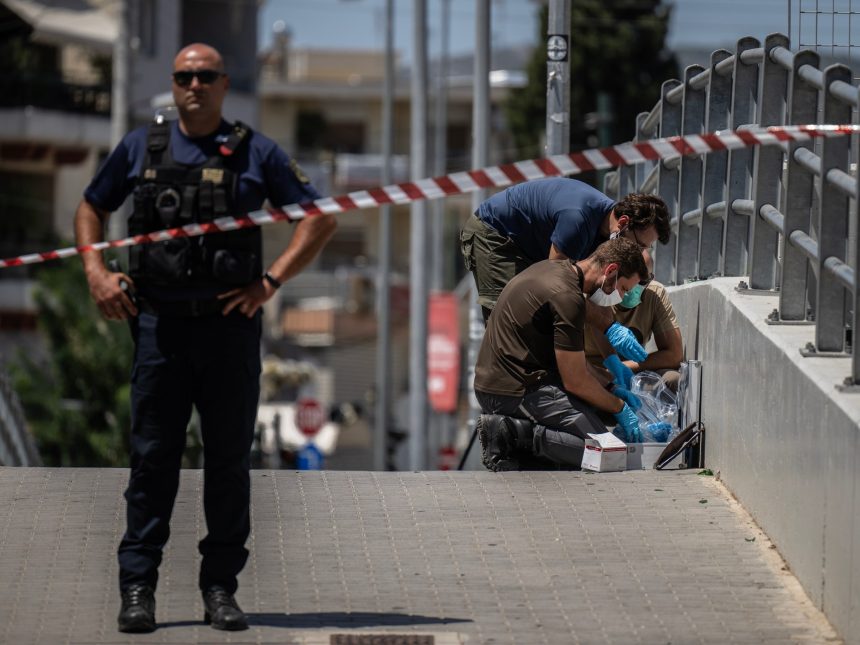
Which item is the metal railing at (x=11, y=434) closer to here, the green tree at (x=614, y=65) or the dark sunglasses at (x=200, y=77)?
the dark sunglasses at (x=200, y=77)

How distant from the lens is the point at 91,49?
39625 millimetres

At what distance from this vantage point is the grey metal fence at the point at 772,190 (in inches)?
271

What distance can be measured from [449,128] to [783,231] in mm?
61421

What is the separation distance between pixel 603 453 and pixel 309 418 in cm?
2391

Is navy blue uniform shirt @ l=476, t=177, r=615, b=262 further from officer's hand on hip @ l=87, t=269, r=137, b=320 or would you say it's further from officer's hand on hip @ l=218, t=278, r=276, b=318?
officer's hand on hip @ l=87, t=269, r=137, b=320

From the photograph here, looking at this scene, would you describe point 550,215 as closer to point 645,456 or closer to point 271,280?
point 645,456

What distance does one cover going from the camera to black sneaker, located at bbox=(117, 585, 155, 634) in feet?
20.1

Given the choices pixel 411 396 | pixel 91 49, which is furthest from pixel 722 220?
pixel 91 49

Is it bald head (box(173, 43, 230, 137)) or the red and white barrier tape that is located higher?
bald head (box(173, 43, 230, 137))

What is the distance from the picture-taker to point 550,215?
9484mm

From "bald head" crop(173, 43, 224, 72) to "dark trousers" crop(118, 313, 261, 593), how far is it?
0.82m

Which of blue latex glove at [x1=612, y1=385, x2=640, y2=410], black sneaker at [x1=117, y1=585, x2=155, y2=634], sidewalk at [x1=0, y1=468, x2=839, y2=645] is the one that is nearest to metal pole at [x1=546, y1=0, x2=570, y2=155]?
blue latex glove at [x1=612, y1=385, x2=640, y2=410]

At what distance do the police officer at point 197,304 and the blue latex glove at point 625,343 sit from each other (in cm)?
403

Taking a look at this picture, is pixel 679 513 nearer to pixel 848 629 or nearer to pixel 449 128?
pixel 848 629
